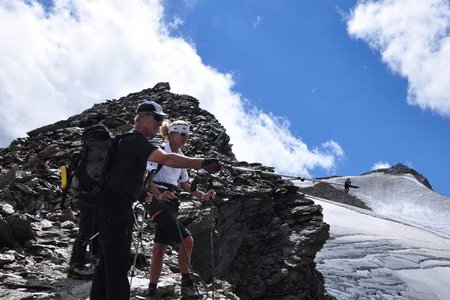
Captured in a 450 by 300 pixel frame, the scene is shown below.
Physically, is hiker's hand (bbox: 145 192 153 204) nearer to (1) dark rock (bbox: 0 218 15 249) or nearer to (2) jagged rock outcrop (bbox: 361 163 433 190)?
(1) dark rock (bbox: 0 218 15 249)

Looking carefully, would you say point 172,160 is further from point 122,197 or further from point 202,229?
point 202,229

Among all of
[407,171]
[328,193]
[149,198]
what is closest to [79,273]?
[149,198]

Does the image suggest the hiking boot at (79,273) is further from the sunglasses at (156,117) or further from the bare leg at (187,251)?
the sunglasses at (156,117)

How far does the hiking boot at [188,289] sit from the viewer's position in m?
6.20

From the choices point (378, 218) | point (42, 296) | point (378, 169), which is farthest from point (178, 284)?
point (378, 169)

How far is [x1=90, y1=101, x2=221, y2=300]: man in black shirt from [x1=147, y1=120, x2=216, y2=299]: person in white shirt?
1.34 m

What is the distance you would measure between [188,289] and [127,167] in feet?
9.63

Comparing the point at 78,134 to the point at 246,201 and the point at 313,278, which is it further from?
the point at 313,278

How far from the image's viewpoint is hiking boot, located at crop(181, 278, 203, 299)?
20.3 feet

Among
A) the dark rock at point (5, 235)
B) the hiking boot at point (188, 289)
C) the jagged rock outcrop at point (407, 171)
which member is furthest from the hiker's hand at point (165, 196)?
the jagged rock outcrop at point (407, 171)

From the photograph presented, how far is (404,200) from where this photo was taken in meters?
76.8

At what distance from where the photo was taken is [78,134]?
57.0 ft

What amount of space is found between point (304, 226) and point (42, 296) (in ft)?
46.9

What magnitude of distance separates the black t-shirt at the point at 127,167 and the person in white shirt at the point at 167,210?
1.34 m
